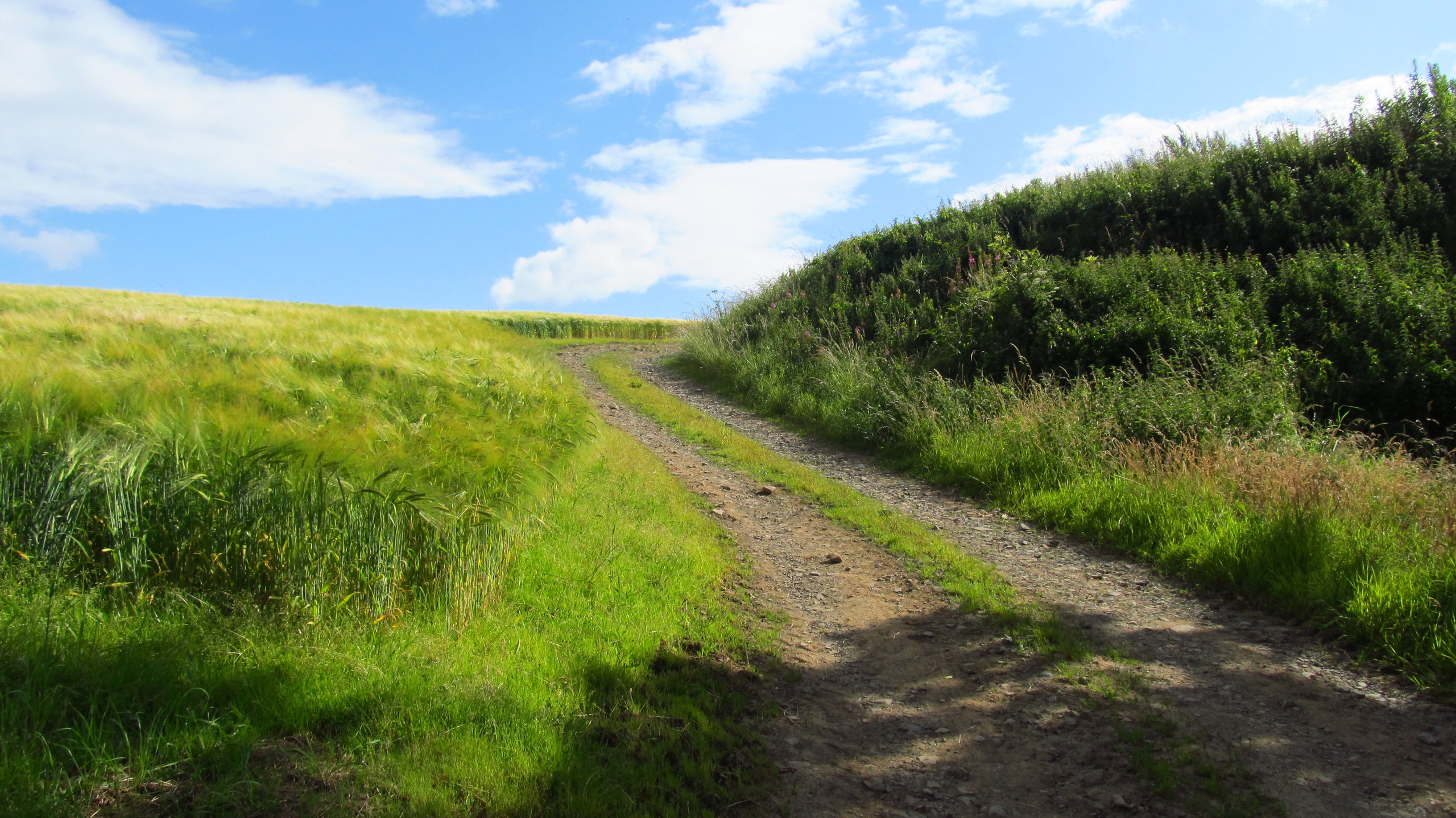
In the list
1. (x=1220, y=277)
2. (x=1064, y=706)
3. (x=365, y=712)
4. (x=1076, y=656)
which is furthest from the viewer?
(x=1220, y=277)

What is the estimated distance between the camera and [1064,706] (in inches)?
163

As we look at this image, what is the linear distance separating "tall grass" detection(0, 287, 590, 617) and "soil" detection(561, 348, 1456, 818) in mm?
2319

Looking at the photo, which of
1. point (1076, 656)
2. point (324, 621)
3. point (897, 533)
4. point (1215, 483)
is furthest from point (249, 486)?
point (1215, 483)

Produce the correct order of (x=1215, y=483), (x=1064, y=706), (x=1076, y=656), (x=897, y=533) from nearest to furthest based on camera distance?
(x=1064, y=706), (x=1076, y=656), (x=1215, y=483), (x=897, y=533)

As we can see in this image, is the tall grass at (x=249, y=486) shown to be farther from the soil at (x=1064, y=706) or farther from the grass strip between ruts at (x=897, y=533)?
the grass strip between ruts at (x=897, y=533)

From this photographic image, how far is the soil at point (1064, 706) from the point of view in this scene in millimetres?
3408

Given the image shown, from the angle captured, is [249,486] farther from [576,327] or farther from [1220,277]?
[576,327]

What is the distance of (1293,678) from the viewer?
4434mm

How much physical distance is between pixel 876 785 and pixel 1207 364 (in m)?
9.15

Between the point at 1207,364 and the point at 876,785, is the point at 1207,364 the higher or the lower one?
the higher one

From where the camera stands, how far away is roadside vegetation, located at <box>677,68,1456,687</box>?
19.2ft

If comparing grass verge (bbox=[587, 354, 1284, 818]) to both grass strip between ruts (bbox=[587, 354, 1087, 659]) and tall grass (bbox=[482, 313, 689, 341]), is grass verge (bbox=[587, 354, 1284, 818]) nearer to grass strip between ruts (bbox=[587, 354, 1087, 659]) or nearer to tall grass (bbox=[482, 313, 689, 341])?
grass strip between ruts (bbox=[587, 354, 1087, 659])

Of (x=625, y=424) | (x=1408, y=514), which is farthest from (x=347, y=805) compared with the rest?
(x=625, y=424)

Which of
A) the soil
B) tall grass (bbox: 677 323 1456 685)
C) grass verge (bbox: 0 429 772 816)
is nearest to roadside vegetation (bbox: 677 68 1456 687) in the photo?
tall grass (bbox: 677 323 1456 685)
